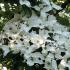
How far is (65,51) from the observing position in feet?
4.26

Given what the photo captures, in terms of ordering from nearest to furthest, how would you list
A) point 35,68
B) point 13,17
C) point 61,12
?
1. point 35,68
2. point 13,17
3. point 61,12

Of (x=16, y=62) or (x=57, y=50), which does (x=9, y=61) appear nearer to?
(x=16, y=62)

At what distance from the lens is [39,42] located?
1.28 m

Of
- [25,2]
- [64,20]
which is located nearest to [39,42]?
[25,2]

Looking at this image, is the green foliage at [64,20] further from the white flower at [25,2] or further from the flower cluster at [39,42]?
the white flower at [25,2]

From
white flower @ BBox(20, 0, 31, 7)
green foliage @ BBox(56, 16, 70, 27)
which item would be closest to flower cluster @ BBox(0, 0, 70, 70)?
white flower @ BBox(20, 0, 31, 7)

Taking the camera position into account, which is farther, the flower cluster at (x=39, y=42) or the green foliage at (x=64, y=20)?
the green foliage at (x=64, y=20)

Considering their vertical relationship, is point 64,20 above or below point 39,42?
above

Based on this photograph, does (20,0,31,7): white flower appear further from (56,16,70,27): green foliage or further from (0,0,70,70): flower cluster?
(56,16,70,27): green foliage

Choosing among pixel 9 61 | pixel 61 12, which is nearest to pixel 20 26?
pixel 9 61

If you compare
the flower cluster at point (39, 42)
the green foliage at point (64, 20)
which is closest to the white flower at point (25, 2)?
the flower cluster at point (39, 42)

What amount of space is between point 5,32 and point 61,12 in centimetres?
50

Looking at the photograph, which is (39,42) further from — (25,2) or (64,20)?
(64,20)

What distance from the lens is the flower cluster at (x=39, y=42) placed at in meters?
1.26
